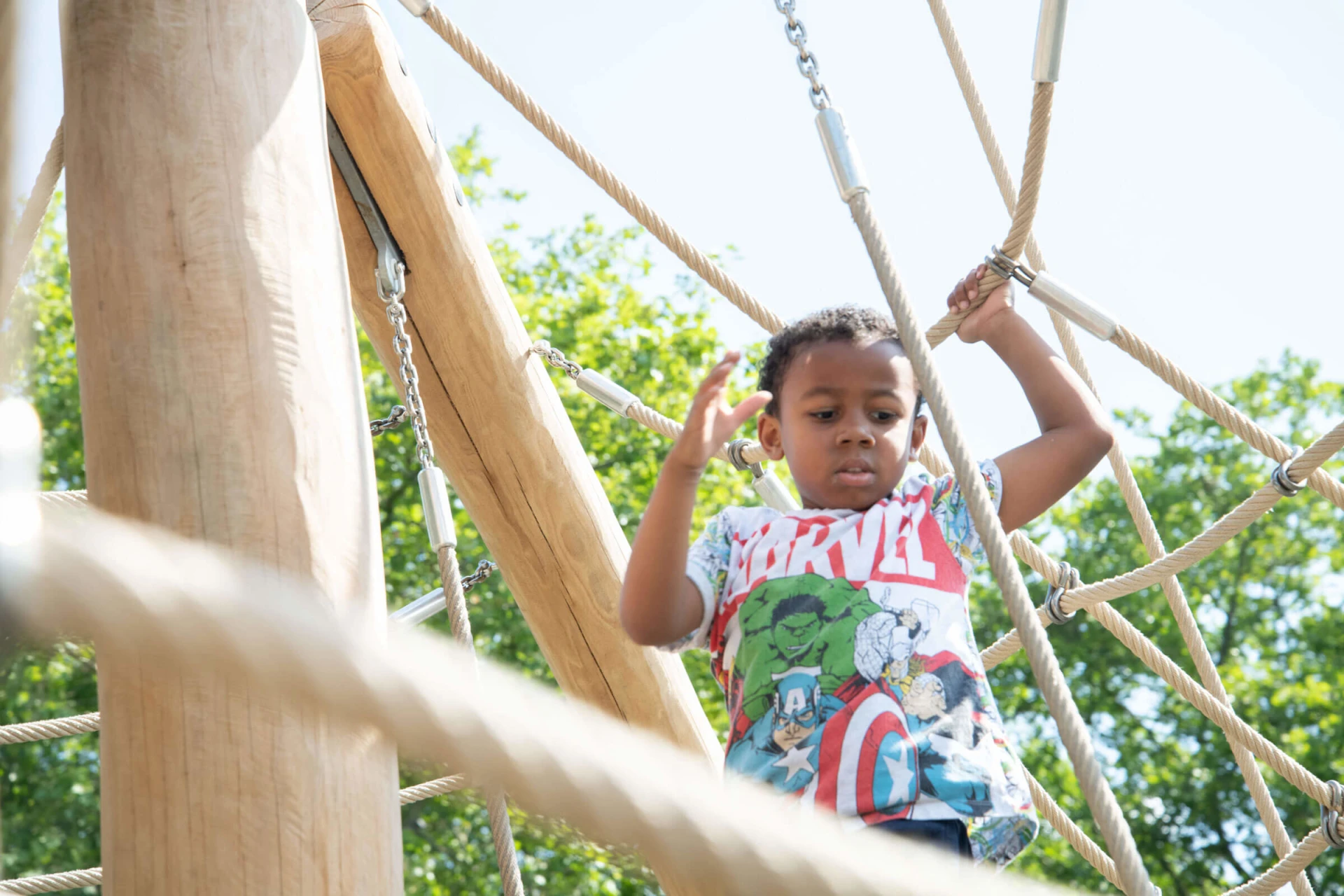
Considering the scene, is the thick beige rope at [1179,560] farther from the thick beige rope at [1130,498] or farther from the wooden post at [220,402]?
the wooden post at [220,402]

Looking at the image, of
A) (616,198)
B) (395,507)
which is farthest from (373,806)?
(395,507)

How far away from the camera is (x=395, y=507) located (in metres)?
10.4

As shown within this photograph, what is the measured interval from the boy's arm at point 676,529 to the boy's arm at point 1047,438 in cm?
35

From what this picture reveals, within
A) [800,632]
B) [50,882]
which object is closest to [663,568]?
[800,632]

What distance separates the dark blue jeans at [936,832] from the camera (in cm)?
133

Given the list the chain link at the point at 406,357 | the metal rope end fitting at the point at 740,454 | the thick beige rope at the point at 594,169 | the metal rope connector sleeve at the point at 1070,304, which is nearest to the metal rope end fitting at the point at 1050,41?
the metal rope connector sleeve at the point at 1070,304

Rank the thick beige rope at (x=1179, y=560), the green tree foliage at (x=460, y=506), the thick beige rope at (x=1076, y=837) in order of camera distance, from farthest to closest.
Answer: the green tree foliage at (x=460, y=506) → the thick beige rope at (x=1076, y=837) → the thick beige rope at (x=1179, y=560)

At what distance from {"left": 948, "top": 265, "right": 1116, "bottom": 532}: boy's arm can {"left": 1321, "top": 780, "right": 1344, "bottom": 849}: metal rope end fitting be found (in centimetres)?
134

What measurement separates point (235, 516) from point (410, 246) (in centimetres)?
116

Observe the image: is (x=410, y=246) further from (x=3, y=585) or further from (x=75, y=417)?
(x=75, y=417)

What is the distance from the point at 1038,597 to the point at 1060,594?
10199 millimetres

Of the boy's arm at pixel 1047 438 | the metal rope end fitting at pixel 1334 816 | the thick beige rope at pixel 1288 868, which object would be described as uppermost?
the boy's arm at pixel 1047 438

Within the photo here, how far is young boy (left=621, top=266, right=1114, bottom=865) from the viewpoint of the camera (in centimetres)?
136

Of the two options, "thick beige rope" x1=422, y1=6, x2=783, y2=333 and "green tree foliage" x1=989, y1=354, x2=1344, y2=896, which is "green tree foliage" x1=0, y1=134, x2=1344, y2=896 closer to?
"green tree foliage" x1=989, y1=354, x2=1344, y2=896
